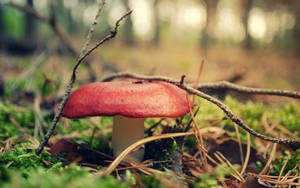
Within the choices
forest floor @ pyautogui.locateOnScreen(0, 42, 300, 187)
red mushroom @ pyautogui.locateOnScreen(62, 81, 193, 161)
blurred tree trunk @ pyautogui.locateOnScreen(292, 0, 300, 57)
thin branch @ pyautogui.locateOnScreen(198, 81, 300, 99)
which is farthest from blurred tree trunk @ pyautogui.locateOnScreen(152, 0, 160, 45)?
red mushroom @ pyautogui.locateOnScreen(62, 81, 193, 161)

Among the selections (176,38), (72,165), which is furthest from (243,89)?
(176,38)

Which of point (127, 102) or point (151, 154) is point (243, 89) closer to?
point (151, 154)

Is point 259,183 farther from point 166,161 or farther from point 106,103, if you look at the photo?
point 106,103

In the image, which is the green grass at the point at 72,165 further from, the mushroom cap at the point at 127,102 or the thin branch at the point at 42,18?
the thin branch at the point at 42,18

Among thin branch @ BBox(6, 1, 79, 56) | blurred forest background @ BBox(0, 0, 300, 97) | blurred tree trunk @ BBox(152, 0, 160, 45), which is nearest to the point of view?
thin branch @ BBox(6, 1, 79, 56)

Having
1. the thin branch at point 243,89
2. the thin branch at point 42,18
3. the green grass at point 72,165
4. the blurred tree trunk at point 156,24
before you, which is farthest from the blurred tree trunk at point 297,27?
the thin branch at point 243,89

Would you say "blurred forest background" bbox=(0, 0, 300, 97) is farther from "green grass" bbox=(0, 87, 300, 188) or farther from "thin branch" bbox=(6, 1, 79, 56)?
"green grass" bbox=(0, 87, 300, 188)
